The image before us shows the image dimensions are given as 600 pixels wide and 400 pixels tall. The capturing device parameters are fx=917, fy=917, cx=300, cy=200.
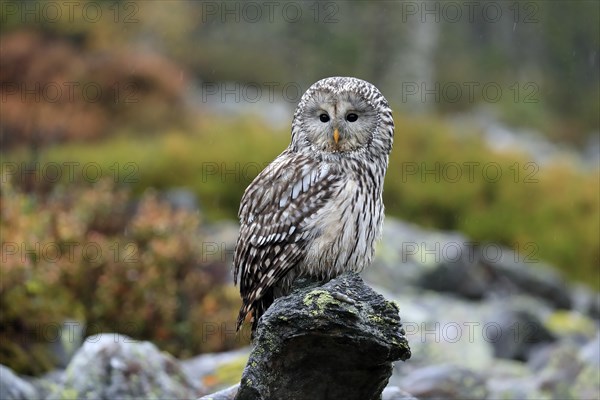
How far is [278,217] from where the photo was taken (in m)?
5.10

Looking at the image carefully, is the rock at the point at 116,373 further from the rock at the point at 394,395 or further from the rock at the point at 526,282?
the rock at the point at 526,282

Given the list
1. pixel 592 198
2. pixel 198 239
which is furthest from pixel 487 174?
pixel 198 239

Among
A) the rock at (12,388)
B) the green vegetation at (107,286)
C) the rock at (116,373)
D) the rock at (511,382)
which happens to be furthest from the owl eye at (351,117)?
the green vegetation at (107,286)

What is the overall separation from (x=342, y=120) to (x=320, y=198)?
1.46 feet

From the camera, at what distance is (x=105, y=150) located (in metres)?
14.6

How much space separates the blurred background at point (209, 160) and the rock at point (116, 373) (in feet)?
2.48

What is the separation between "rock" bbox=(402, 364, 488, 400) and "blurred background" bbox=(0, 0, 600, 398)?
1287mm

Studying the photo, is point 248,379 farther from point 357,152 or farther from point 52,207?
point 52,207

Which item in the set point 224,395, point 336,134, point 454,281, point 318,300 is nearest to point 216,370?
point 224,395

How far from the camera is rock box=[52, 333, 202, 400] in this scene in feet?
18.6

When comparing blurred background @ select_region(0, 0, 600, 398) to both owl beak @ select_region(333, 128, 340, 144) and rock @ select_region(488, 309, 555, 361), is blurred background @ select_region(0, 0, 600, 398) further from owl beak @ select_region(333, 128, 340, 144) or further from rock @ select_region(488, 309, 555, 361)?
owl beak @ select_region(333, 128, 340, 144)

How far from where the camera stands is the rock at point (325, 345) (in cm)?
412

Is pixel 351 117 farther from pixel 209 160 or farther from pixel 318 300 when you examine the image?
pixel 209 160

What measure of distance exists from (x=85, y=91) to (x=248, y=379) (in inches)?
607
